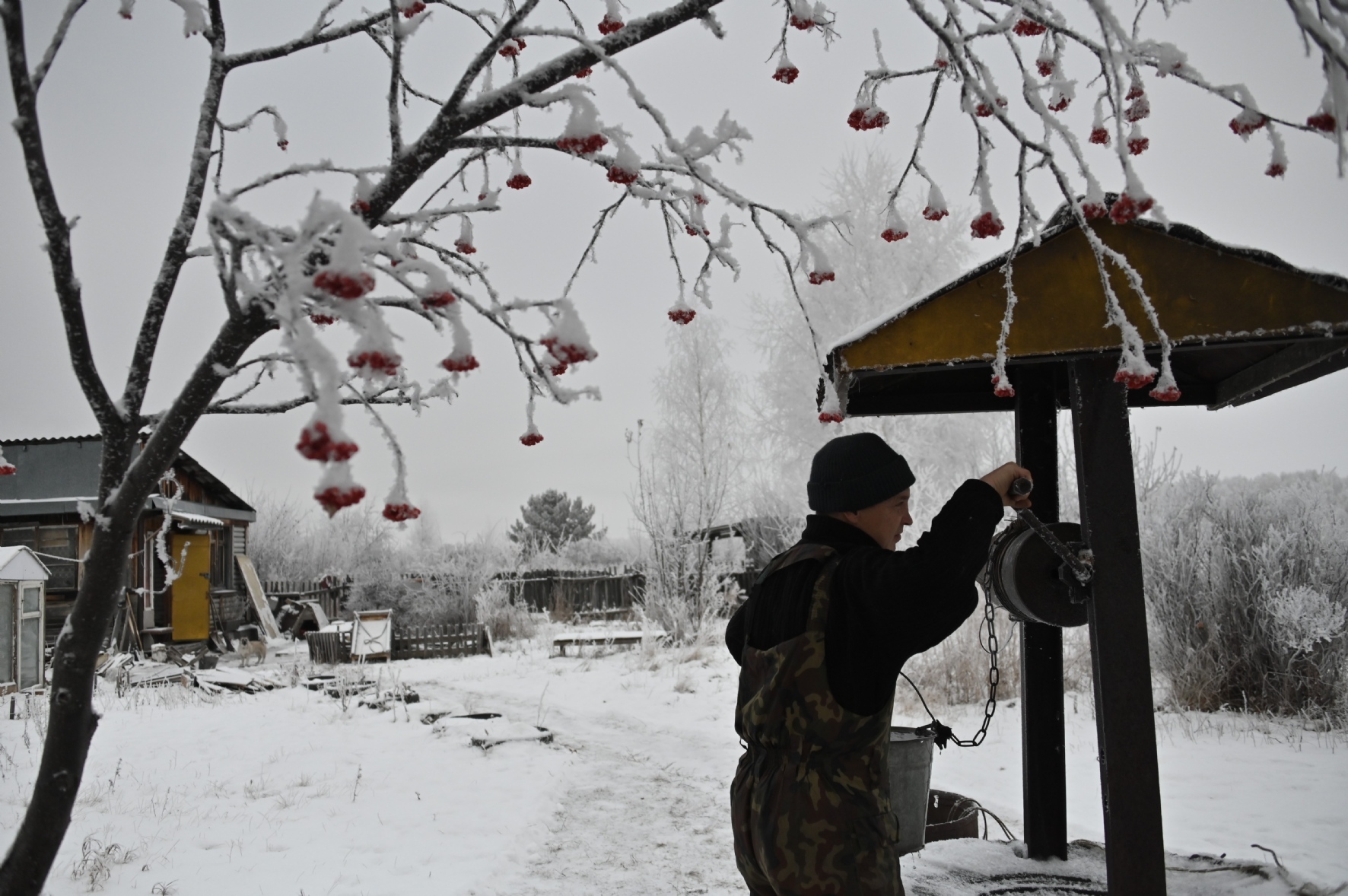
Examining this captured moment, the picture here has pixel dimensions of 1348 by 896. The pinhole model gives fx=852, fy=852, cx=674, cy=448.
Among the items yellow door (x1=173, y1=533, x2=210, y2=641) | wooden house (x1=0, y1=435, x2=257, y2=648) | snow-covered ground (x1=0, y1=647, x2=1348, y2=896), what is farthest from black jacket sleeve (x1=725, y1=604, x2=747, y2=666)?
yellow door (x1=173, y1=533, x2=210, y2=641)

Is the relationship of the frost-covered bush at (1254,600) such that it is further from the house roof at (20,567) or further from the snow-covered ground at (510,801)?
the house roof at (20,567)

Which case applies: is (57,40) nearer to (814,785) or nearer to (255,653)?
(814,785)

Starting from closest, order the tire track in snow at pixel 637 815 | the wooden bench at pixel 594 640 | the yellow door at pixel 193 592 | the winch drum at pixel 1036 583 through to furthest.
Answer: the winch drum at pixel 1036 583 < the tire track in snow at pixel 637 815 < the wooden bench at pixel 594 640 < the yellow door at pixel 193 592

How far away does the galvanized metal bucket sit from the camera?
10.3ft

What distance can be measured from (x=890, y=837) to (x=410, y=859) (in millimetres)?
3912

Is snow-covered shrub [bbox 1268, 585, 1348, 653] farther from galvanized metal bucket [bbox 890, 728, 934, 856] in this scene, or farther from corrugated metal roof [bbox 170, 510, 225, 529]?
corrugated metal roof [bbox 170, 510, 225, 529]

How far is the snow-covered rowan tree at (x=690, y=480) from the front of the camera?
1541 centimetres

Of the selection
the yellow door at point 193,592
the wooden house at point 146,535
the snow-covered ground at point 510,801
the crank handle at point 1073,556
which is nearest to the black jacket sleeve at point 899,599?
the crank handle at point 1073,556

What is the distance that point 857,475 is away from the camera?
232 centimetres

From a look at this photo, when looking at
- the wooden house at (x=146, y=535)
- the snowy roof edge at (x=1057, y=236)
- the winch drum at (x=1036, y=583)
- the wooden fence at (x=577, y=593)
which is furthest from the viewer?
the wooden fence at (x=577, y=593)

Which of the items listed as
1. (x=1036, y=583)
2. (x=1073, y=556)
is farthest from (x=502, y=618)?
(x=1073, y=556)

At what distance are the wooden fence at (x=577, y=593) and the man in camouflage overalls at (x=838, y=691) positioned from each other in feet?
60.7

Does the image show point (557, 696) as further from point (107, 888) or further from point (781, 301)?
point (781, 301)

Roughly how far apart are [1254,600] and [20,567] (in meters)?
13.5
